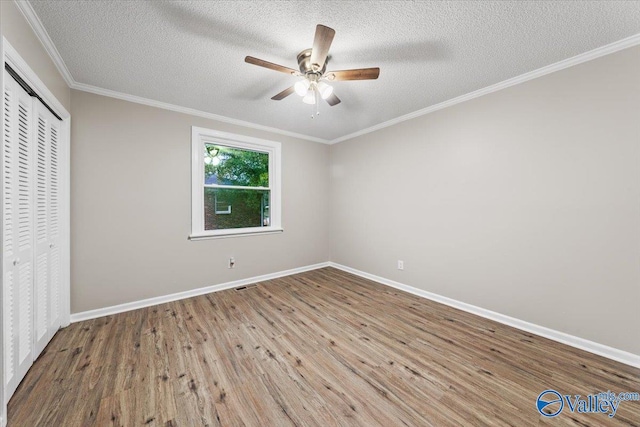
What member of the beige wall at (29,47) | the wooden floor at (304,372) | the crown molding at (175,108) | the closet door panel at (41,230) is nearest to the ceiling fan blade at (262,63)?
the beige wall at (29,47)

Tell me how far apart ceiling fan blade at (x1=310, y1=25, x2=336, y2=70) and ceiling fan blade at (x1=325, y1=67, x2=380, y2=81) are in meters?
0.13

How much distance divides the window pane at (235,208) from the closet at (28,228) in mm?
1476

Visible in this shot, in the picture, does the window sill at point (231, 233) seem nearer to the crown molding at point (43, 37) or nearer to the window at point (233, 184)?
the window at point (233, 184)

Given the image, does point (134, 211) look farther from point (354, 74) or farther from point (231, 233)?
point (354, 74)

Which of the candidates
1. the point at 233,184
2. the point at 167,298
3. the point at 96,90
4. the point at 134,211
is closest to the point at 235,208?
the point at 233,184

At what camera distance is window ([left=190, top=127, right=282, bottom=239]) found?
10.8 ft

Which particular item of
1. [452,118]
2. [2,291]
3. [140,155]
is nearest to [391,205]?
[452,118]

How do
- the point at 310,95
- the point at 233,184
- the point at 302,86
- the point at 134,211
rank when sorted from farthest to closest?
the point at 233,184
the point at 134,211
the point at 310,95
the point at 302,86

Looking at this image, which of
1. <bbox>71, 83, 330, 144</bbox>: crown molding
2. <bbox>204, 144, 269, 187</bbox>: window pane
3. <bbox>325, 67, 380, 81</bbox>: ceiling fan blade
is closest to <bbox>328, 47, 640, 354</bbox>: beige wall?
<bbox>325, 67, 380, 81</bbox>: ceiling fan blade

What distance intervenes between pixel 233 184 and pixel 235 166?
279 mm

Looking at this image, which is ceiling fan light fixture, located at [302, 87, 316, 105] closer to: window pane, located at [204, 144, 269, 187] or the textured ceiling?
the textured ceiling

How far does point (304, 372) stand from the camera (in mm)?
1804

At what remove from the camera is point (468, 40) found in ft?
6.16

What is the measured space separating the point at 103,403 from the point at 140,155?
245cm
